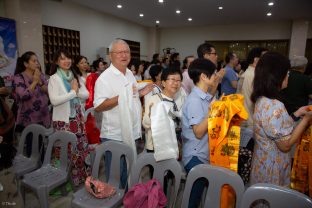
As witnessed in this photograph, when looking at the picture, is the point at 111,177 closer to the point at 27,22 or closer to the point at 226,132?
the point at 226,132

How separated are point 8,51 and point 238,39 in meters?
8.04

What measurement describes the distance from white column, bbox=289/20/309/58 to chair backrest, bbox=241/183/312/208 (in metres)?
8.65

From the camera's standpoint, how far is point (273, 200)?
1042mm

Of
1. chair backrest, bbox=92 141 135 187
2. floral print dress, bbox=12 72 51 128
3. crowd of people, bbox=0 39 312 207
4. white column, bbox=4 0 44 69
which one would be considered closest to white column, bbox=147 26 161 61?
white column, bbox=4 0 44 69

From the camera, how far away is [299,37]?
794 centimetres

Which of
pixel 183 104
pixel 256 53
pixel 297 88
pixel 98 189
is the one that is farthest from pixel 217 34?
pixel 98 189

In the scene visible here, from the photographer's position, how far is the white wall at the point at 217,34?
8.40 meters

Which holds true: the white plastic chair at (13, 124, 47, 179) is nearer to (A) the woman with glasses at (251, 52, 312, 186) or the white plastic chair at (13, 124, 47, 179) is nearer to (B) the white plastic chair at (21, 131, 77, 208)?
(B) the white plastic chair at (21, 131, 77, 208)

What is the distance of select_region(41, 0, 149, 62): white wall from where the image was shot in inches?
223

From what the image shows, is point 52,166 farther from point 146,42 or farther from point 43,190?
point 146,42

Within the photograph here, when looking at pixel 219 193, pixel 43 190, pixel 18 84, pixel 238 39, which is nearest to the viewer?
pixel 219 193

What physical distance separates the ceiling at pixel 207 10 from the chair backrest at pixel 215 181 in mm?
5450

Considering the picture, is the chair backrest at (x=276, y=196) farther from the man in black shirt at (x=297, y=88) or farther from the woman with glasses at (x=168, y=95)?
the man in black shirt at (x=297, y=88)

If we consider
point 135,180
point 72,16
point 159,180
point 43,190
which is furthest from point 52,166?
point 72,16
